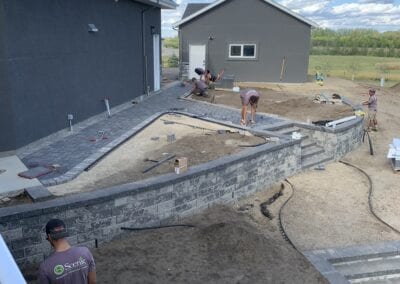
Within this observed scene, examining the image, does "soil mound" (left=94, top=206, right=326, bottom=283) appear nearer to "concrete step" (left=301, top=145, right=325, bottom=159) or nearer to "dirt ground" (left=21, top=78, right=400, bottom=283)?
"dirt ground" (left=21, top=78, right=400, bottom=283)

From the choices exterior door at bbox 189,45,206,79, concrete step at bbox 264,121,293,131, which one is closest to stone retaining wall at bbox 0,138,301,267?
concrete step at bbox 264,121,293,131

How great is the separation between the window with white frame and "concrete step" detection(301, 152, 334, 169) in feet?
41.8

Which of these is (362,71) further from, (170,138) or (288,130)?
(170,138)

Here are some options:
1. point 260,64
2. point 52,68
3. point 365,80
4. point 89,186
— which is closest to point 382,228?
point 89,186

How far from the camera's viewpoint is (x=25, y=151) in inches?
347

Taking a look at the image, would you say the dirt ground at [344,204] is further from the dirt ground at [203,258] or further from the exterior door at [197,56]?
the exterior door at [197,56]

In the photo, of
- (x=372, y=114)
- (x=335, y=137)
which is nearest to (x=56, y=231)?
(x=335, y=137)

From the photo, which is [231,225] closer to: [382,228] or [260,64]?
[382,228]

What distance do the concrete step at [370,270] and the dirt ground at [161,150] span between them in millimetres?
3350

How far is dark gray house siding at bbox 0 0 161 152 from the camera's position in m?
8.37

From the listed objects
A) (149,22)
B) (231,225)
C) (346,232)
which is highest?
(149,22)

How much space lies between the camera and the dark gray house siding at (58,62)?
8367 millimetres

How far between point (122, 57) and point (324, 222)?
934 centimetres

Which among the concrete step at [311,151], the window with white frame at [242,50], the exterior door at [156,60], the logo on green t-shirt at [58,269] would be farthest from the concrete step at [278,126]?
the window with white frame at [242,50]
